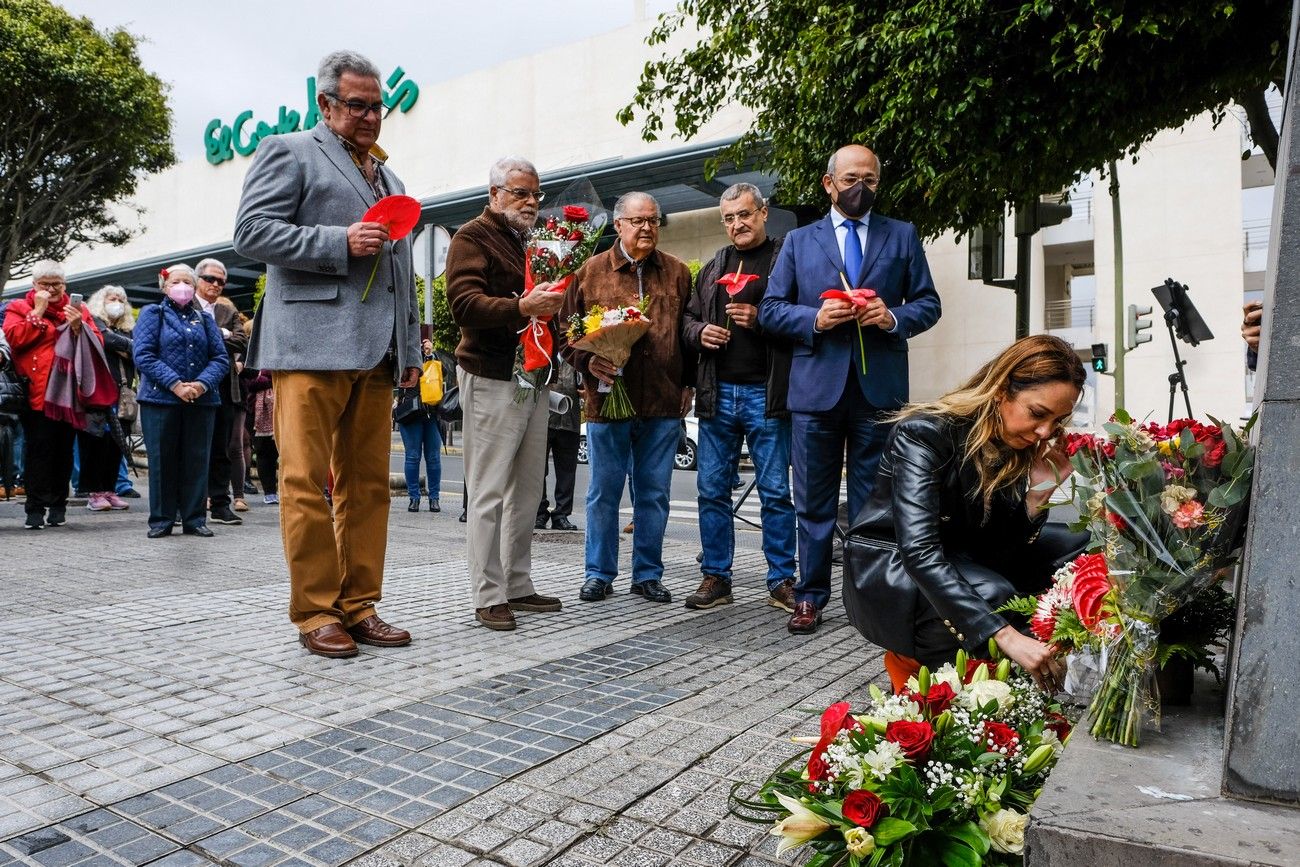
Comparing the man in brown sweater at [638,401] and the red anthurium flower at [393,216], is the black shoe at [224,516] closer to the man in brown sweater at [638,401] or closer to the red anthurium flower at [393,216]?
Result: the man in brown sweater at [638,401]

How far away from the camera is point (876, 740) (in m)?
2.09

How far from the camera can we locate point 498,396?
4684 mm

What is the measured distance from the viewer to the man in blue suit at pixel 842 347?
180 inches

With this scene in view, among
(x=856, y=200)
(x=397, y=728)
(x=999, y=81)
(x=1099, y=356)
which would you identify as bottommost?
(x=397, y=728)

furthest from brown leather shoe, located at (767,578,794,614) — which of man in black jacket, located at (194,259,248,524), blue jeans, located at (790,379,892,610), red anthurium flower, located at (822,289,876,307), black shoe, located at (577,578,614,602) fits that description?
man in black jacket, located at (194,259,248,524)

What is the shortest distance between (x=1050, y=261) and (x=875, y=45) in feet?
101

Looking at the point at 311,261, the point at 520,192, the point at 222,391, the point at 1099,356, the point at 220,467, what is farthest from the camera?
the point at 1099,356

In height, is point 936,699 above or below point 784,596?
above

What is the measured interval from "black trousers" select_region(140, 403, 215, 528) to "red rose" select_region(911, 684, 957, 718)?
6.78 meters

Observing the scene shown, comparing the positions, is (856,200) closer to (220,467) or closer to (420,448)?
(220,467)

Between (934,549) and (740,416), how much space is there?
8.57 feet

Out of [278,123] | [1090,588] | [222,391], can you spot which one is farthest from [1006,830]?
[278,123]

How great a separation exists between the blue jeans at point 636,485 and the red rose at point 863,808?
3468 mm

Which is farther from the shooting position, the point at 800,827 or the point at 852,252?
the point at 852,252
